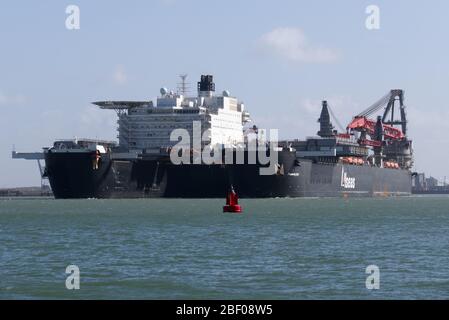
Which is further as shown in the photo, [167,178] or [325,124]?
[325,124]

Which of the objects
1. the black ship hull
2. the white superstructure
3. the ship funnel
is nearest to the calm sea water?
the black ship hull

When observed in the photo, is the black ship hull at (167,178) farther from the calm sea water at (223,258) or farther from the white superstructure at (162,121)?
the calm sea water at (223,258)

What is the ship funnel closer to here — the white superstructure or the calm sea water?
the white superstructure

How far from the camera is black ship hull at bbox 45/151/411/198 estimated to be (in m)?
98.9

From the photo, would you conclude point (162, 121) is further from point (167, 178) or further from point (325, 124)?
point (325, 124)

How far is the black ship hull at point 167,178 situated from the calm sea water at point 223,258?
35.7 metres

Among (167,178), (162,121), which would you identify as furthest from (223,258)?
(162,121)

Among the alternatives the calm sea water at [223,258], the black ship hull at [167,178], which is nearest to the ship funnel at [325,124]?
the black ship hull at [167,178]

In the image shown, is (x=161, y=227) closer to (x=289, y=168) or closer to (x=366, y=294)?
(x=366, y=294)

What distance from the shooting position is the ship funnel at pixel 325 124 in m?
141

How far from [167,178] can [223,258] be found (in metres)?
66.8

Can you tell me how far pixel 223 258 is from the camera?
→ 3709 centimetres

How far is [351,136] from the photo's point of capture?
15050cm
